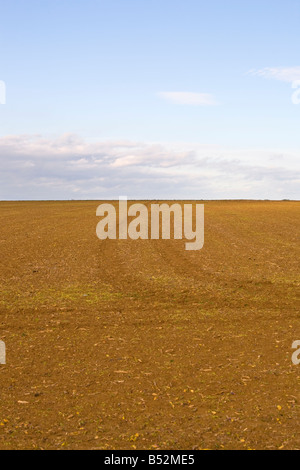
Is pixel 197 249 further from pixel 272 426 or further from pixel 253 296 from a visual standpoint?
pixel 272 426

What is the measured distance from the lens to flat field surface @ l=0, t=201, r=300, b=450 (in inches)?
287

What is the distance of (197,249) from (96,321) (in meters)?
12.8

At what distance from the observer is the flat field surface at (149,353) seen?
729 cm

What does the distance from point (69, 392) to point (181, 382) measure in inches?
80.7

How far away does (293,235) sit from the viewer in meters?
31.1

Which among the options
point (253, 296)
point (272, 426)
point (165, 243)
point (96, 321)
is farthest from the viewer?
point (165, 243)

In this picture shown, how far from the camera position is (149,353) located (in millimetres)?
10570

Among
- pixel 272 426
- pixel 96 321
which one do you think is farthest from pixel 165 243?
pixel 272 426

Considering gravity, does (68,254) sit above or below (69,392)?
above
